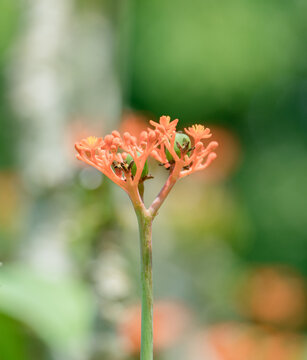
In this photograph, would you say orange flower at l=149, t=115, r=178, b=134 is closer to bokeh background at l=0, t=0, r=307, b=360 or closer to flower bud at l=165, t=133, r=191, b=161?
flower bud at l=165, t=133, r=191, b=161

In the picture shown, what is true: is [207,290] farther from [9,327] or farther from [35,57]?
[9,327]

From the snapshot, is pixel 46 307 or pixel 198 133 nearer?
pixel 198 133

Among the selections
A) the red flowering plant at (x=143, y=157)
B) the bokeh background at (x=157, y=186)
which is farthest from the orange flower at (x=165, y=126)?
the bokeh background at (x=157, y=186)

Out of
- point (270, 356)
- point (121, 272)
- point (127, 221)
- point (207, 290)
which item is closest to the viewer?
point (121, 272)

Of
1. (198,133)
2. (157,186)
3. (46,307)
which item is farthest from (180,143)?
(157,186)

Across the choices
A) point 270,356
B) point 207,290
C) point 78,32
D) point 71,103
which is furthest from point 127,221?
point 207,290

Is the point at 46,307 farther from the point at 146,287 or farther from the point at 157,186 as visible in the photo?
the point at 157,186
